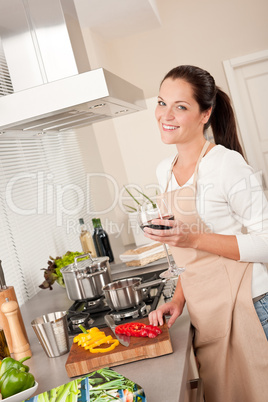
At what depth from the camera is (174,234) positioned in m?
1.37

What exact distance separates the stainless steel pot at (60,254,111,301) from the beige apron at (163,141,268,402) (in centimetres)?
46

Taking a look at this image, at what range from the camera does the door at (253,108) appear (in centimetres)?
486

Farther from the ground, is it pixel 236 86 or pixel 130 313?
pixel 236 86

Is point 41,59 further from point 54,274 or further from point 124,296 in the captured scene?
point 54,274

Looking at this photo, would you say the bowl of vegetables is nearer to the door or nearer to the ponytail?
the ponytail

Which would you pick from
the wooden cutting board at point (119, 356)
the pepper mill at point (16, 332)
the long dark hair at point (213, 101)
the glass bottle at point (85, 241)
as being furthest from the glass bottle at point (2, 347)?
the glass bottle at point (85, 241)

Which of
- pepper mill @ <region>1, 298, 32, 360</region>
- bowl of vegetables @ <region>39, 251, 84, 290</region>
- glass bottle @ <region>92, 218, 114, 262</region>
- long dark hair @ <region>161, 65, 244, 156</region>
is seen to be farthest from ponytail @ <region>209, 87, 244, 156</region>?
glass bottle @ <region>92, 218, 114, 262</region>

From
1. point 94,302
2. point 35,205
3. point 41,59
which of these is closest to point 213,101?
point 41,59

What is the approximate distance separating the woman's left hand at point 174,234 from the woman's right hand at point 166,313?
226 millimetres

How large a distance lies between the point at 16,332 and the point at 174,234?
1.97 ft

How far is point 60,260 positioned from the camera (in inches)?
98.5

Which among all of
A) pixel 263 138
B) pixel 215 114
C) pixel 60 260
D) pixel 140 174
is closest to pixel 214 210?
pixel 215 114

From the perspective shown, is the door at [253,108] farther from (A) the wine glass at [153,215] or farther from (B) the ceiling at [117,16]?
(A) the wine glass at [153,215]

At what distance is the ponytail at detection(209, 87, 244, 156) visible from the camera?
1639mm
